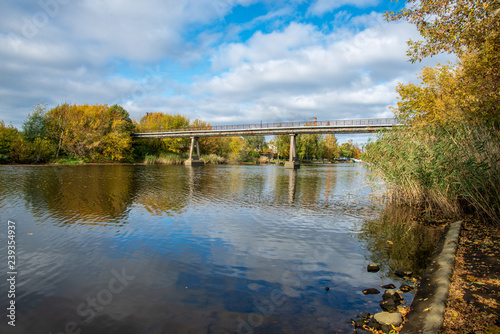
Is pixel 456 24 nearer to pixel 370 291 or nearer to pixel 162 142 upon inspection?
pixel 370 291

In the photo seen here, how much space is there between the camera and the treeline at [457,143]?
9875mm

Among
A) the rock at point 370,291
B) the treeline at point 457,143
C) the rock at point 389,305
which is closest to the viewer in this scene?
the rock at point 389,305

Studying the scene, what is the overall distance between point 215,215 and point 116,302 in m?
8.18

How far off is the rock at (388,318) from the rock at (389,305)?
1.14 feet

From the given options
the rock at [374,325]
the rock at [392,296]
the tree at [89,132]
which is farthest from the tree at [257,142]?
the rock at [374,325]

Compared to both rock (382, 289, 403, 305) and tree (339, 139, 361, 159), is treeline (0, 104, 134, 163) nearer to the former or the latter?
rock (382, 289, 403, 305)

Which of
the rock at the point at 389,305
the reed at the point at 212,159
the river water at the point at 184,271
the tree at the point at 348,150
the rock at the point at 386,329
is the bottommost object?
the river water at the point at 184,271

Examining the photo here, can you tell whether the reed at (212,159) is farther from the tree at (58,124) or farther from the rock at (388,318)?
the rock at (388,318)

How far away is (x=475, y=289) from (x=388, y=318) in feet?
5.82

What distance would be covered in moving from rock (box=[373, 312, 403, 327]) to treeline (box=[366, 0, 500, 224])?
7082mm

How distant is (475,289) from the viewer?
504 centimetres

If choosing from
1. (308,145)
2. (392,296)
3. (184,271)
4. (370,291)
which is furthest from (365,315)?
(308,145)

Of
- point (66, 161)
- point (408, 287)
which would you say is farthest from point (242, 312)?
point (66, 161)

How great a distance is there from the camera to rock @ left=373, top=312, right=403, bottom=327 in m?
4.64
